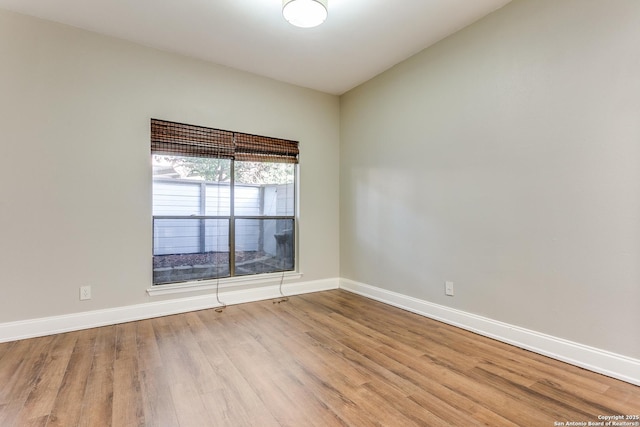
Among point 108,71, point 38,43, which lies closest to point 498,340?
point 108,71

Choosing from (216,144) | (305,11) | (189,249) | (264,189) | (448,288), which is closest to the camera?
(305,11)

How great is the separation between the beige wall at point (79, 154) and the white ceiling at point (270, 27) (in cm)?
24

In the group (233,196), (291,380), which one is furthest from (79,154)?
(291,380)

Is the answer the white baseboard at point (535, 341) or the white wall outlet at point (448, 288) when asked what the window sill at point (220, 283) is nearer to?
the white baseboard at point (535, 341)

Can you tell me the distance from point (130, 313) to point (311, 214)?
7.65ft

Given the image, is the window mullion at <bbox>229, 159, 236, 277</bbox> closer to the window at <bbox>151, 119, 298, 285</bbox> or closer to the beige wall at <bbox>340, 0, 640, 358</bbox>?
the window at <bbox>151, 119, 298, 285</bbox>

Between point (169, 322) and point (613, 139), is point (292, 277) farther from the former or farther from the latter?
point (613, 139)

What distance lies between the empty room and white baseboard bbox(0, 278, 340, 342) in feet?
0.05

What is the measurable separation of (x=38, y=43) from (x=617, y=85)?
4.51 m

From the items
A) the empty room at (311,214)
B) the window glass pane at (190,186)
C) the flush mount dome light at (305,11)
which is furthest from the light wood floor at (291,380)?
the flush mount dome light at (305,11)

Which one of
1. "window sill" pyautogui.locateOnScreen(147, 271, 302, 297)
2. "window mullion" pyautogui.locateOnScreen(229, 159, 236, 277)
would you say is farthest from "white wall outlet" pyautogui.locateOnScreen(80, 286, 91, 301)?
"window mullion" pyautogui.locateOnScreen(229, 159, 236, 277)

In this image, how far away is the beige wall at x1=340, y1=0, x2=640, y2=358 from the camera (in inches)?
78.1

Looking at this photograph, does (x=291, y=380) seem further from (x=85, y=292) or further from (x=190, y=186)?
(x=190, y=186)

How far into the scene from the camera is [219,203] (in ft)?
11.8
